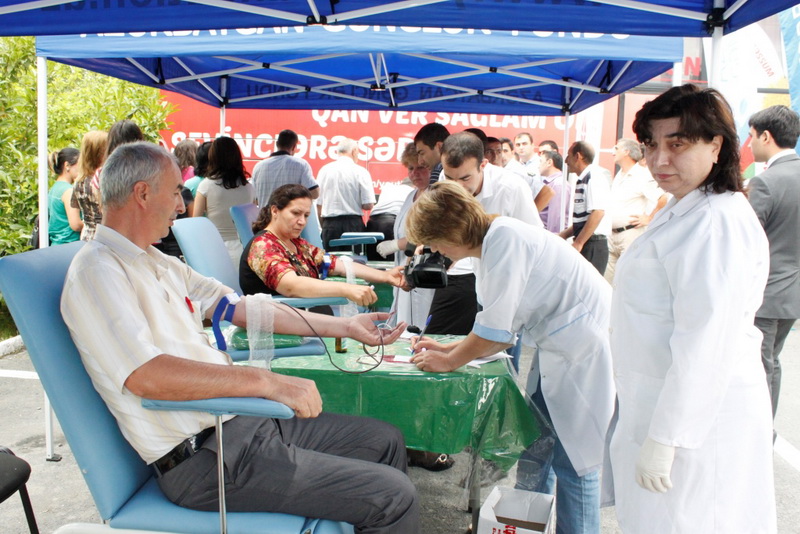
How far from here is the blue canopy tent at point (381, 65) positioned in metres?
4.05

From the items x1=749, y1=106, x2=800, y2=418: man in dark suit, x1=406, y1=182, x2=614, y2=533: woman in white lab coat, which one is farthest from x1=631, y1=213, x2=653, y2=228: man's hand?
x1=406, y1=182, x2=614, y2=533: woman in white lab coat

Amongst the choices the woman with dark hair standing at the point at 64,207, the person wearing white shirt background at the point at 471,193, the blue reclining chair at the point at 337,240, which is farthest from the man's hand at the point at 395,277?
the woman with dark hair standing at the point at 64,207

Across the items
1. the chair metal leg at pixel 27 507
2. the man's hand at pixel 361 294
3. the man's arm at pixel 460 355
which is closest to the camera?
the chair metal leg at pixel 27 507

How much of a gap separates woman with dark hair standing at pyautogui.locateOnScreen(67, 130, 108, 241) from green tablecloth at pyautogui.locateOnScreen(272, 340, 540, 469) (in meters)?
2.15

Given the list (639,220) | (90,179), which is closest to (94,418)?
(90,179)

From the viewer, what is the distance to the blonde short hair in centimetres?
222

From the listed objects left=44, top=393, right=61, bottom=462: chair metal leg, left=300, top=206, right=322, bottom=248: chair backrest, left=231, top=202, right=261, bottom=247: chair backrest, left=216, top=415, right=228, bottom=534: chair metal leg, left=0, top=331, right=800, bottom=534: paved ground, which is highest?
left=231, top=202, right=261, bottom=247: chair backrest

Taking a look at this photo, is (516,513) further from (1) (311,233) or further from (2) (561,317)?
(1) (311,233)

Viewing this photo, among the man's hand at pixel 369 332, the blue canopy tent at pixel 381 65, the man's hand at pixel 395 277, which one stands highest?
the blue canopy tent at pixel 381 65

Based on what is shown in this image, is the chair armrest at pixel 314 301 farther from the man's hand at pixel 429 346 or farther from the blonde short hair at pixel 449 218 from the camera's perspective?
the blonde short hair at pixel 449 218

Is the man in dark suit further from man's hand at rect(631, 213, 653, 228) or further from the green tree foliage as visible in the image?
the green tree foliage

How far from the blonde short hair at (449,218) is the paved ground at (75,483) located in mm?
932

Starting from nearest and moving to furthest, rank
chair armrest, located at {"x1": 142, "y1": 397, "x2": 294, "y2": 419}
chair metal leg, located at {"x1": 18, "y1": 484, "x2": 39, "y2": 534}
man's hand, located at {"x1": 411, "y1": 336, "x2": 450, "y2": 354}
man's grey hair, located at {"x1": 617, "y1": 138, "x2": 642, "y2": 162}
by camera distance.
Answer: chair armrest, located at {"x1": 142, "y1": 397, "x2": 294, "y2": 419} < chair metal leg, located at {"x1": 18, "y1": 484, "x2": 39, "y2": 534} < man's hand, located at {"x1": 411, "y1": 336, "x2": 450, "y2": 354} < man's grey hair, located at {"x1": 617, "y1": 138, "x2": 642, "y2": 162}

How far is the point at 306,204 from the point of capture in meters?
3.41
